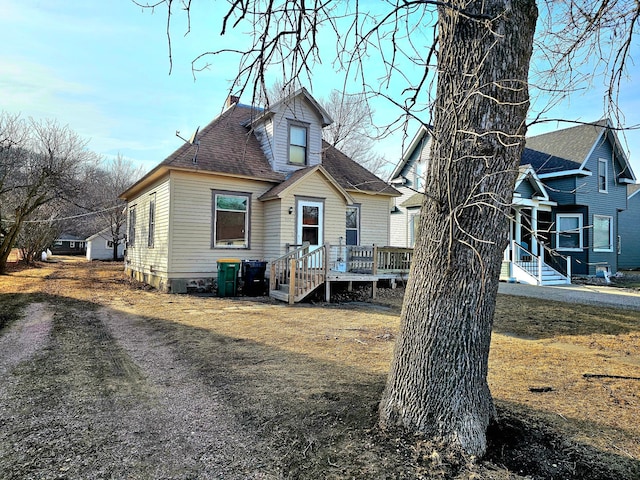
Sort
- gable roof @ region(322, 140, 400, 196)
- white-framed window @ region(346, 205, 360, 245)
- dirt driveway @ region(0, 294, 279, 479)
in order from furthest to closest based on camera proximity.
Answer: white-framed window @ region(346, 205, 360, 245), gable roof @ region(322, 140, 400, 196), dirt driveway @ region(0, 294, 279, 479)

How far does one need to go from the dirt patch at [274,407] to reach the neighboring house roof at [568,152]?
13243 millimetres

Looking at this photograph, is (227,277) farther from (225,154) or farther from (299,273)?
(225,154)

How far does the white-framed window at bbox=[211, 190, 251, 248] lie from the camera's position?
39.8 feet

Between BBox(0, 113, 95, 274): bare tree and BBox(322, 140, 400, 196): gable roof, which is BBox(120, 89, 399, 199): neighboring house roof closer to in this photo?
BBox(322, 140, 400, 196): gable roof

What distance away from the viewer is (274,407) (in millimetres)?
3299

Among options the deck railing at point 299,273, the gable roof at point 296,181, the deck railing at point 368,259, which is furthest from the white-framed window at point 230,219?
the deck railing at point 368,259

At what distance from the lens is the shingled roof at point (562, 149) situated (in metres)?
17.5

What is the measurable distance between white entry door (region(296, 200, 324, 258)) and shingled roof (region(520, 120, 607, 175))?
10.5 meters

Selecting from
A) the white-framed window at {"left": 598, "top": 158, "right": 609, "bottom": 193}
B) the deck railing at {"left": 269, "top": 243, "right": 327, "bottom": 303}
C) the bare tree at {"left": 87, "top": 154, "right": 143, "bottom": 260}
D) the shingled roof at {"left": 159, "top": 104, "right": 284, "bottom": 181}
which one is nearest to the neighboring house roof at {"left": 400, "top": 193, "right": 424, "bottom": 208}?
the shingled roof at {"left": 159, "top": 104, "right": 284, "bottom": 181}

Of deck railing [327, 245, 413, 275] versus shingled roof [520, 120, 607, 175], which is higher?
shingled roof [520, 120, 607, 175]

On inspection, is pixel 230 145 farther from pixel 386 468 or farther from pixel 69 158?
pixel 386 468

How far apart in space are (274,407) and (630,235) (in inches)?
1207

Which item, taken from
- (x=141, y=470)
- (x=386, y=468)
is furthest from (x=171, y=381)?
(x=386, y=468)

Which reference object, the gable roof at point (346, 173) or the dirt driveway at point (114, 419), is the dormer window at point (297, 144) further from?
the dirt driveway at point (114, 419)
